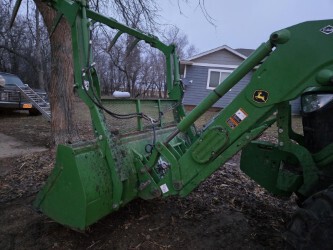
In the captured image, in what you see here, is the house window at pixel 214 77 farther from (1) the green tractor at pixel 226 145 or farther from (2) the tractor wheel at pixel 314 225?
(2) the tractor wheel at pixel 314 225

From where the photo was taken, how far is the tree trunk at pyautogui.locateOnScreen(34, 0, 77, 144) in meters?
5.75

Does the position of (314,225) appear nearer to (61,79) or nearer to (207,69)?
(61,79)

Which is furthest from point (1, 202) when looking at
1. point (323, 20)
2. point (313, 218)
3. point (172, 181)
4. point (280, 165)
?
point (323, 20)

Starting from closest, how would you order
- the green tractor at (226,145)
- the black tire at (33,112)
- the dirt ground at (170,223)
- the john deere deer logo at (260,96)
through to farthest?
the green tractor at (226,145) < the john deere deer logo at (260,96) < the dirt ground at (170,223) < the black tire at (33,112)

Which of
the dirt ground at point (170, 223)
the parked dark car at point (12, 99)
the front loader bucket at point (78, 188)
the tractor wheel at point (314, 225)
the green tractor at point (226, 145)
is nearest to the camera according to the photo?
the tractor wheel at point (314, 225)

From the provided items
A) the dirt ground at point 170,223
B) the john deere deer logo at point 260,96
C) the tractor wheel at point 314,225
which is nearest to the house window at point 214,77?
the dirt ground at point 170,223

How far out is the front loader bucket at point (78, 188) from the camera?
2.63 meters

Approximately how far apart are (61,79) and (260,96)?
470 centimetres

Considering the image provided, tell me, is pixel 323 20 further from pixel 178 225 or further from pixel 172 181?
pixel 178 225

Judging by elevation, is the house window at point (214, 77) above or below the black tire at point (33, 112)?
above

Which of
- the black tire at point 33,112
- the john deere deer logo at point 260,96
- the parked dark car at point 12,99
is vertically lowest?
the black tire at point 33,112

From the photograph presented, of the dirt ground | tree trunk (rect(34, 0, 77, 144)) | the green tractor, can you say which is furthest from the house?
the green tractor

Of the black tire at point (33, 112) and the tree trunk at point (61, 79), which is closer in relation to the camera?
the tree trunk at point (61, 79)

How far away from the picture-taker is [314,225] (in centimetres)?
186
